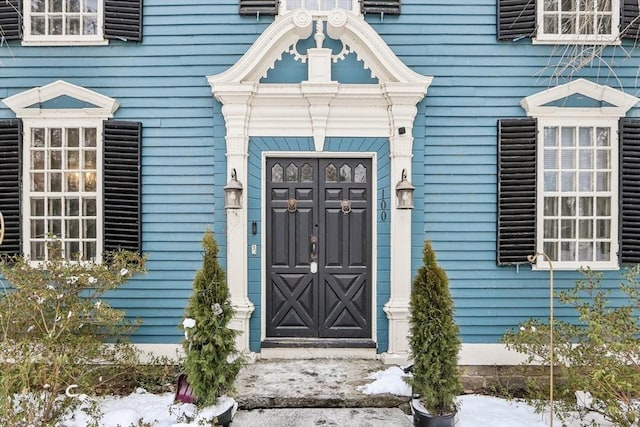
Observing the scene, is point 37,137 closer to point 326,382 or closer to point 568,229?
point 326,382

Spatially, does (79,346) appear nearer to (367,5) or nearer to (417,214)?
(417,214)

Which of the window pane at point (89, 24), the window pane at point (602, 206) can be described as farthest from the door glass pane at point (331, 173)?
the window pane at point (89, 24)

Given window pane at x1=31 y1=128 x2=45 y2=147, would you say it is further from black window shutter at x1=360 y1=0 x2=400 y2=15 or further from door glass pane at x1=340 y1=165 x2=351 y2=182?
black window shutter at x1=360 y1=0 x2=400 y2=15

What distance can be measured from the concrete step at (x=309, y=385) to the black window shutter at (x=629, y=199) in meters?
2.93

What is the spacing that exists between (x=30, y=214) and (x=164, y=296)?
1721 millimetres

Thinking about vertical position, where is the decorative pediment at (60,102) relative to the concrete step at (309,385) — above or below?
above

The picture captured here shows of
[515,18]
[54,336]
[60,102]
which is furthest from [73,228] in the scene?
[515,18]

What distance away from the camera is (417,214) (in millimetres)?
4609

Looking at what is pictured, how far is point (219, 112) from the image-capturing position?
4598 millimetres

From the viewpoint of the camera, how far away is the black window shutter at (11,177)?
4547 millimetres

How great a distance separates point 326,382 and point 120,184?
9.80 ft

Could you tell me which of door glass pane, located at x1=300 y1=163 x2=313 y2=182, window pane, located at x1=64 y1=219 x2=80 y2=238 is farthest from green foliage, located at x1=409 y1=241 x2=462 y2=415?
window pane, located at x1=64 y1=219 x2=80 y2=238

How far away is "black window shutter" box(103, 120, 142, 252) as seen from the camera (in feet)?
14.9

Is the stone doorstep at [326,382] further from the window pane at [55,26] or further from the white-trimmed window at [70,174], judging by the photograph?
the window pane at [55,26]
